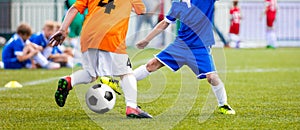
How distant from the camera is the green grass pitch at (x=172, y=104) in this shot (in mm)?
7039

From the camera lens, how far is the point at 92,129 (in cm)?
663

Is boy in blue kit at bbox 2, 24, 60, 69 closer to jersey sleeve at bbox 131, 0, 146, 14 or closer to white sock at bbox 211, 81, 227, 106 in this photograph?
white sock at bbox 211, 81, 227, 106

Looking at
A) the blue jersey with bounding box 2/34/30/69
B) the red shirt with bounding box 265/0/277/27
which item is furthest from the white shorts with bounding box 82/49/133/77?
the red shirt with bounding box 265/0/277/27

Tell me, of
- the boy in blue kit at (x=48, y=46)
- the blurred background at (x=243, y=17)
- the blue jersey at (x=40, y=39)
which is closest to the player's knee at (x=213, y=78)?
the boy in blue kit at (x=48, y=46)

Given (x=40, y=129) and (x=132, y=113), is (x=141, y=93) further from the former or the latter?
(x=40, y=129)

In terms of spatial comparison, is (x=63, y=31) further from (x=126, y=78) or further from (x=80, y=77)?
(x=126, y=78)

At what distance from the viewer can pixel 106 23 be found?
7535mm

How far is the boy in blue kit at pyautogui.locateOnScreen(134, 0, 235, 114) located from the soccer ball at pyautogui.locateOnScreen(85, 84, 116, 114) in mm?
949

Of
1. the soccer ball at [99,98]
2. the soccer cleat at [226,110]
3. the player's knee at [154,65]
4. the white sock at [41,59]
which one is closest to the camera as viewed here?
the soccer ball at [99,98]

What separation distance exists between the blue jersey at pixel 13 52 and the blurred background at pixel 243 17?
39.7 feet

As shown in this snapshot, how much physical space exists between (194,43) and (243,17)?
68.7 ft

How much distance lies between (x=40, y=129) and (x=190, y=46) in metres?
2.27

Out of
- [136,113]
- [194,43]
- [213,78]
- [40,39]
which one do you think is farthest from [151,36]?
[40,39]

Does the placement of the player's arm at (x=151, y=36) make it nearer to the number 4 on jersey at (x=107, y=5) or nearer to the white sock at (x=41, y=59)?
the number 4 on jersey at (x=107, y=5)
